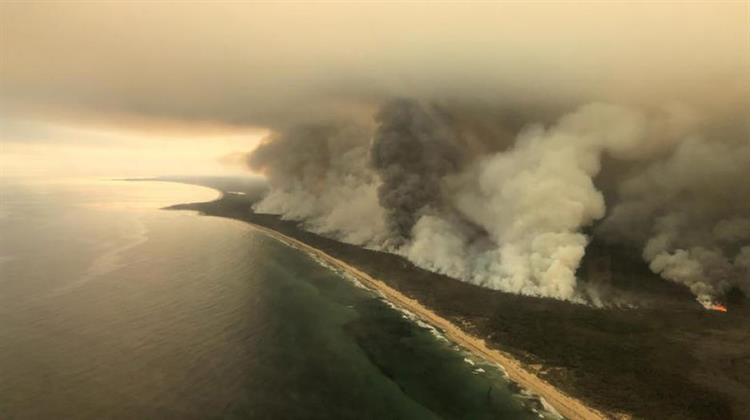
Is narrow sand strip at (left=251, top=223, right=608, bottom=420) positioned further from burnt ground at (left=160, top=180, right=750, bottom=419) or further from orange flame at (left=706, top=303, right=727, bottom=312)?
orange flame at (left=706, top=303, right=727, bottom=312)

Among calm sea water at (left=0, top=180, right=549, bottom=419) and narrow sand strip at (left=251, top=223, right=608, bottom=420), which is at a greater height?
narrow sand strip at (left=251, top=223, right=608, bottom=420)

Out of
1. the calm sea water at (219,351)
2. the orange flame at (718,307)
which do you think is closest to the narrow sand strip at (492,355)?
the calm sea water at (219,351)

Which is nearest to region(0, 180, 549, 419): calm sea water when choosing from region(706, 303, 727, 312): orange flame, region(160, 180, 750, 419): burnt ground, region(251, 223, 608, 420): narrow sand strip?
region(251, 223, 608, 420): narrow sand strip

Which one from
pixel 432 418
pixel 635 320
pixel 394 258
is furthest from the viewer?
pixel 394 258

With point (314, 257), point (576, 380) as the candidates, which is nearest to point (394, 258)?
point (314, 257)

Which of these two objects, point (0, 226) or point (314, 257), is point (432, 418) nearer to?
point (314, 257)

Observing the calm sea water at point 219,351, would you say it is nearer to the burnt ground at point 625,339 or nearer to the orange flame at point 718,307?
the burnt ground at point 625,339
